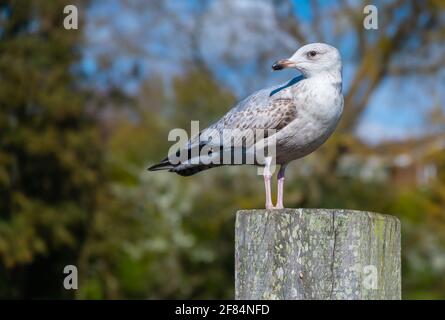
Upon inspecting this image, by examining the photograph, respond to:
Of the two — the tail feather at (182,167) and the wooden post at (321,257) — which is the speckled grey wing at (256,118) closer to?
the tail feather at (182,167)

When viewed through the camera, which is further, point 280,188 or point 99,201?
point 99,201

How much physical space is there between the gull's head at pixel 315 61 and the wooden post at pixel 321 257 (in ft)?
4.32

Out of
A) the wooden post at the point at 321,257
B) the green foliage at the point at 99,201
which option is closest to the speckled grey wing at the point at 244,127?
the wooden post at the point at 321,257

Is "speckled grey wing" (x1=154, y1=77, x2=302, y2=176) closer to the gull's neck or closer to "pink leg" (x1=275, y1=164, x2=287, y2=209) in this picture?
the gull's neck

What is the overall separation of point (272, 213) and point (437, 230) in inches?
461

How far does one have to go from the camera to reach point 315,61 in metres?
4.18

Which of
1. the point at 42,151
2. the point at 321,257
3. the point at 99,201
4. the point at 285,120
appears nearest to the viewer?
the point at 321,257

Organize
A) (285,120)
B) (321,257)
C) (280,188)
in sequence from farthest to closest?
(280,188) → (285,120) → (321,257)

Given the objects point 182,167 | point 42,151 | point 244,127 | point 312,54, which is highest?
point 42,151

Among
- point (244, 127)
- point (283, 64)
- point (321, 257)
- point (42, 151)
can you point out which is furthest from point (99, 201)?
point (321, 257)

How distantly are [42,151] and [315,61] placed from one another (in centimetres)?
886

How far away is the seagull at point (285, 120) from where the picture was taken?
13.3 ft

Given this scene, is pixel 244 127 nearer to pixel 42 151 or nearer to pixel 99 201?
pixel 42 151
